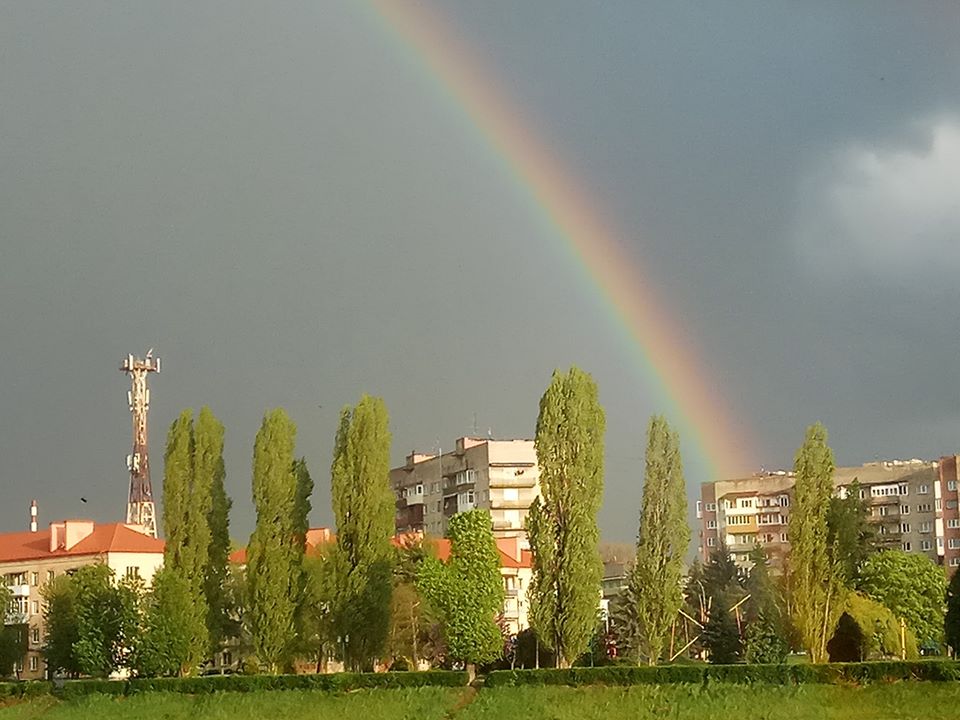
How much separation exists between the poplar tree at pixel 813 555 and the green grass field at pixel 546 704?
670 cm

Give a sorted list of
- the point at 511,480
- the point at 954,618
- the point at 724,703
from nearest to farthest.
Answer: the point at 724,703 → the point at 954,618 → the point at 511,480

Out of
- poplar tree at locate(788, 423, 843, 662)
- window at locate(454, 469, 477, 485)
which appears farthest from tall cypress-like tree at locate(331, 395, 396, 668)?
window at locate(454, 469, 477, 485)

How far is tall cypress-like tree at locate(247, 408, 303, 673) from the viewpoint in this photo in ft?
174

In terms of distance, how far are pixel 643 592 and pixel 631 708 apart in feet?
34.1

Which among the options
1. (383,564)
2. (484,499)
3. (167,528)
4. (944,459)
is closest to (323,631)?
(383,564)

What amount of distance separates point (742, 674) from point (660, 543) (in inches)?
461

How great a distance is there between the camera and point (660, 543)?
171ft

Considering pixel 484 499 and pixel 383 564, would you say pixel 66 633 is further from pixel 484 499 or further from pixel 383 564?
pixel 484 499

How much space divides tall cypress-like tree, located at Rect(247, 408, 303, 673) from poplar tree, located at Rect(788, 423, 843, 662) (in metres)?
19.8

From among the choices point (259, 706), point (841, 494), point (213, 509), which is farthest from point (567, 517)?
point (841, 494)

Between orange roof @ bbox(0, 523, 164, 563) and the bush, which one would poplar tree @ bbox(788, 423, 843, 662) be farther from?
orange roof @ bbox(0, 523, 164, 563)

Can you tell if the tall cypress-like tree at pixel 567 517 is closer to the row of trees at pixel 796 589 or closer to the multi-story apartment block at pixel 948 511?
the row of trees at pixel 796 589

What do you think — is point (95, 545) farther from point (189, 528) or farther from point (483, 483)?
point (189, 528)

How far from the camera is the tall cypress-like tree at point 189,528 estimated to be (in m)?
55.4
